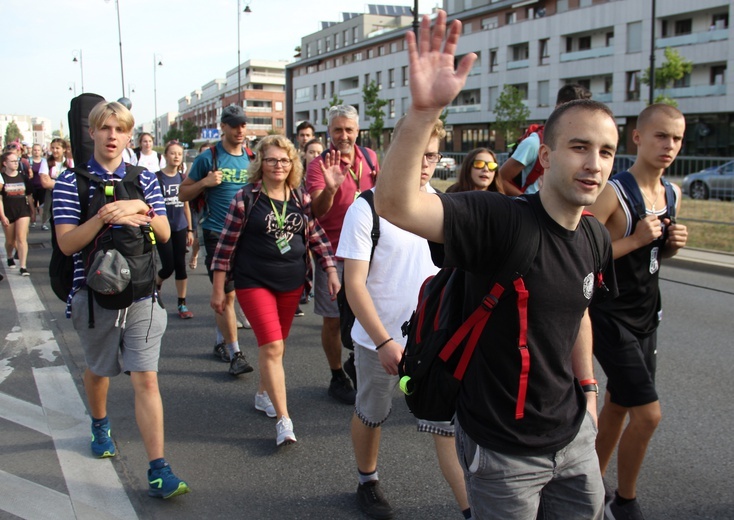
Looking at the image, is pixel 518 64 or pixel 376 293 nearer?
pixel 376 293

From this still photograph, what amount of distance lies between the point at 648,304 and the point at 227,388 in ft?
10.9

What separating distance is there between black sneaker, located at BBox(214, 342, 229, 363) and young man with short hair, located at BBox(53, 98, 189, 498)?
7.56 feet

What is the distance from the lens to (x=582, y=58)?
51.9 meters

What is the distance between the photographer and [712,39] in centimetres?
4356

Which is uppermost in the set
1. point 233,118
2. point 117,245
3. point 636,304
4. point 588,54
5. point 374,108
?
point 588,54

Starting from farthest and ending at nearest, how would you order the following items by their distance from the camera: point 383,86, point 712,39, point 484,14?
point 383,86 → point 484,14 → point 712,39

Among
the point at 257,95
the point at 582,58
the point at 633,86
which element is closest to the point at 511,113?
the point at 582,58

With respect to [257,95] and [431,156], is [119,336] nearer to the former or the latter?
[431,156]

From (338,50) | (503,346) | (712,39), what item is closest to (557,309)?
(503,346)

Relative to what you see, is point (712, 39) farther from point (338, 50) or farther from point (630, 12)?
point (338, 50)

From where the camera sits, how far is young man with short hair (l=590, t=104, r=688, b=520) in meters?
3.21

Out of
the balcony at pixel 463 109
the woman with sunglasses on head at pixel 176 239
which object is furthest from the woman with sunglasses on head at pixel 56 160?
the balcony at pixel 463 109

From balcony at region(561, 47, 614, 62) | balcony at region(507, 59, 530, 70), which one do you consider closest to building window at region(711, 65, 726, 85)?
balcony at region(561, 47, 614, 62)

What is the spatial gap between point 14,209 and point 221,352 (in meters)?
6.45
